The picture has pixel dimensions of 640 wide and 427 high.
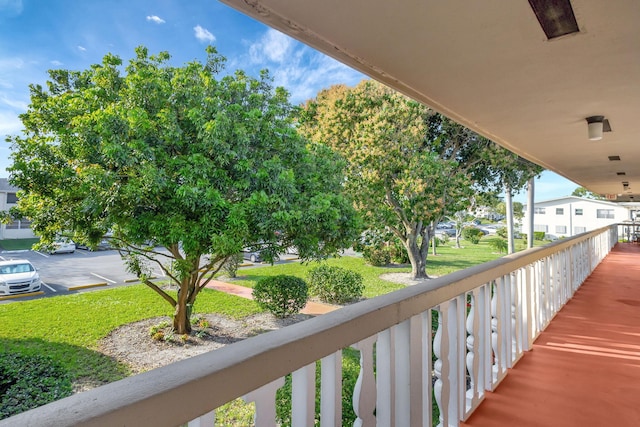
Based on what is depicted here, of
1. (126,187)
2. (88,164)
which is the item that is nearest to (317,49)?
(126,187)

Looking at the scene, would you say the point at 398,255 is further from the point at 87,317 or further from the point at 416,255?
the point at 87,317

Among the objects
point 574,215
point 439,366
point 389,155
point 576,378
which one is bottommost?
point 576,378

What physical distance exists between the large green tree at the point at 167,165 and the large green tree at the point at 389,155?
2.48 meters

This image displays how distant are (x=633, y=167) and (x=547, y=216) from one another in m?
28.4

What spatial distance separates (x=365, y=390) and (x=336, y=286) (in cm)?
935

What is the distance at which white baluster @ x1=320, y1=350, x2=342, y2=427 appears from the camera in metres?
0.78

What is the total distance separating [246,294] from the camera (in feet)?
36.5

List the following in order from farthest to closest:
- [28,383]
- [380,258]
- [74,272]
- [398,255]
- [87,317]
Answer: [398,255] < [380,258] < [74,272] < [87,317] < [28,383]

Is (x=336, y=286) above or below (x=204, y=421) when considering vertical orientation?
below

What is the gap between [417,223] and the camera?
1126cm

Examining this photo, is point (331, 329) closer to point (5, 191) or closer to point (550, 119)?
point (550, 119)

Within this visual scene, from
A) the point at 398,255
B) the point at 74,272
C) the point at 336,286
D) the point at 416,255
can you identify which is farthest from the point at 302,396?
the point at 74,272

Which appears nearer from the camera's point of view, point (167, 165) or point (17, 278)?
point (167, 165)

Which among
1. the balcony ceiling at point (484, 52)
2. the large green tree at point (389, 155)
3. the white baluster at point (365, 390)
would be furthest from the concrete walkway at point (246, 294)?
the white baluster at point (365, 390)
